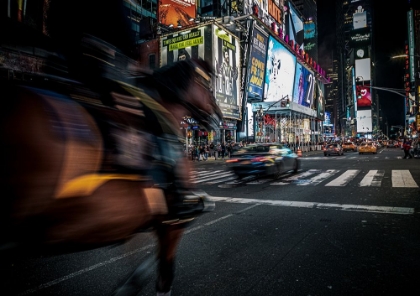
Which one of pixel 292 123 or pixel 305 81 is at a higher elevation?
pixel 305 81

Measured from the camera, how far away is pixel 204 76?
2.66 metres

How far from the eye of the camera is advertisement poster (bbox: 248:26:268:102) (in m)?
41.1

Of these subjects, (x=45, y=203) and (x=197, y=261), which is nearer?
(x=45, y=203)

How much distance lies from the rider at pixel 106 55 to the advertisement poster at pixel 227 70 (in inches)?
1228

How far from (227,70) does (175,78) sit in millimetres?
35714

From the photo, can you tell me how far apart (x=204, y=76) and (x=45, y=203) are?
6.02 ft

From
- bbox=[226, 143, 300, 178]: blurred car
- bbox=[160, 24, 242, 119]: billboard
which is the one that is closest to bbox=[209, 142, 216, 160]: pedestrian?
bbox=[160, 24, 242, 119]: billboard

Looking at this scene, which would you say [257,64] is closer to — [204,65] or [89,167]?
[204,65]

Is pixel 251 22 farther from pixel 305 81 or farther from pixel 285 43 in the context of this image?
pixel 305 81

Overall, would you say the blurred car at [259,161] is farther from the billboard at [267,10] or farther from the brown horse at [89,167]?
the billboard at [267,10]

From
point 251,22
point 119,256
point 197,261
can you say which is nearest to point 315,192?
point 197,261

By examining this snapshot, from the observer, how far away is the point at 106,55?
1929 millimetres

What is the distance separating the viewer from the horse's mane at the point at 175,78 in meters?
2.39

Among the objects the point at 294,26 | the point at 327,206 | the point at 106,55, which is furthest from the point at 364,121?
the point at 106,55
